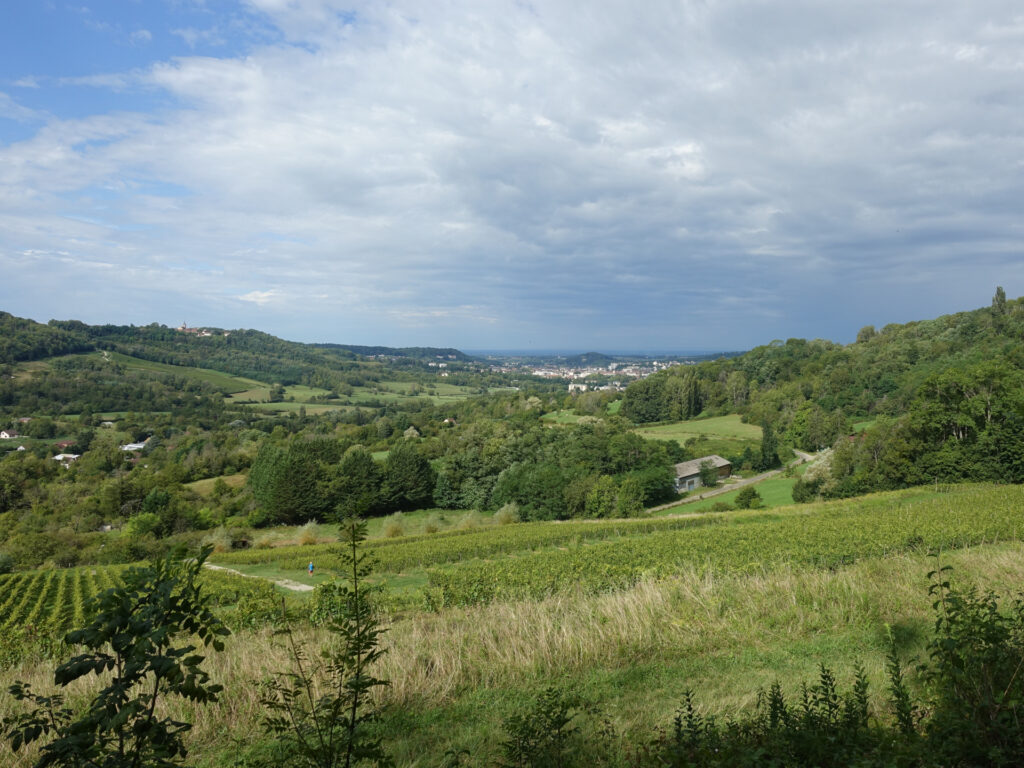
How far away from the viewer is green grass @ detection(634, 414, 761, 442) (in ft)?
260

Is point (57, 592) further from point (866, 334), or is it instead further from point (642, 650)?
point (866, 334)

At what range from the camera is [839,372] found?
87688mm

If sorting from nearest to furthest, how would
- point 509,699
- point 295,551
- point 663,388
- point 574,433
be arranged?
point 509,699 < point 295,551 < point 574,433 < point 663,388

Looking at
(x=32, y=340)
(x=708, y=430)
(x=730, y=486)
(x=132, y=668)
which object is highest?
(x=32, y=340)

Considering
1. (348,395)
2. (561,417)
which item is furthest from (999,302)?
(348,395)

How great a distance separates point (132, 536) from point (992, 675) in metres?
64.7

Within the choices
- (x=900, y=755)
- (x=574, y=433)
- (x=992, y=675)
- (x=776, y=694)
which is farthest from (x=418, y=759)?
(x=574, y=433)

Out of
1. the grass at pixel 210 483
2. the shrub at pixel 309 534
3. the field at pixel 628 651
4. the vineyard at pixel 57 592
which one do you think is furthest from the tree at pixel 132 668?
the grass at pixel 210 483

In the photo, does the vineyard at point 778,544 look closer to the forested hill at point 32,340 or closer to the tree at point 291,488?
the tree at point 291,488

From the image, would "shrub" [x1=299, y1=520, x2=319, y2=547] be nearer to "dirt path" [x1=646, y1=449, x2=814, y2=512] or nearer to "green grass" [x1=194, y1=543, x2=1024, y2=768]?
"dirt path" [x1=646, y1=449, x2=814, y2=512]

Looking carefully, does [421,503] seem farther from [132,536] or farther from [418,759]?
[418,759]

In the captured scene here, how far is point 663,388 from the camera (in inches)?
4144

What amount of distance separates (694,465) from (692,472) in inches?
52.9

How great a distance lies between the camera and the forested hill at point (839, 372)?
71.9m
